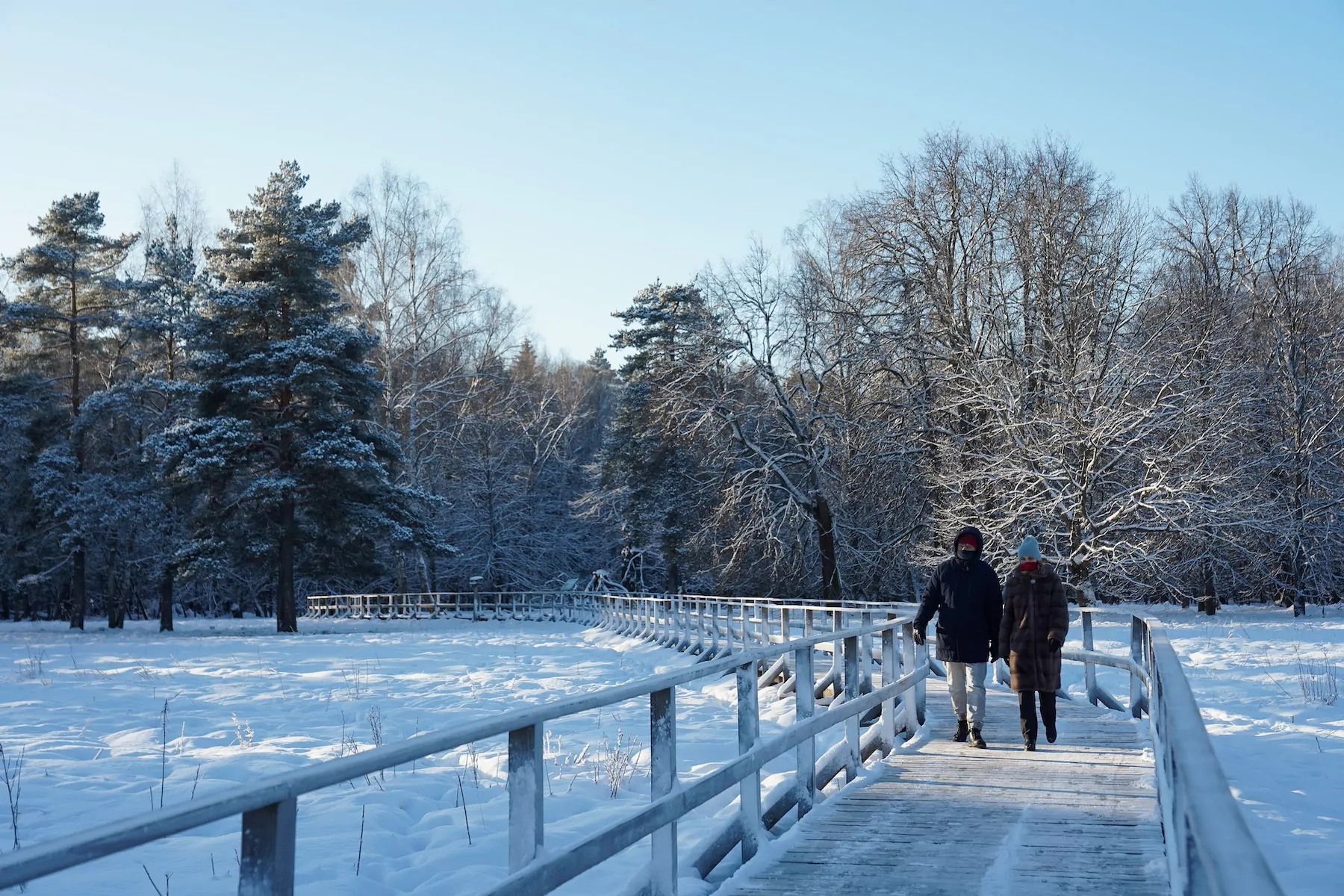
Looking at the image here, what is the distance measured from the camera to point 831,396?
36375mm

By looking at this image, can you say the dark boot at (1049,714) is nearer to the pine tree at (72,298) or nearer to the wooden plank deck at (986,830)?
the wooden plank deck at (986,830)

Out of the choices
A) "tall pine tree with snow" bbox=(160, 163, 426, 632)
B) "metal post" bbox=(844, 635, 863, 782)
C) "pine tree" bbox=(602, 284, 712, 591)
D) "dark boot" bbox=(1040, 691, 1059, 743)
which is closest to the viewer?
"metal post" bbox=(844, 635, 863, 782)

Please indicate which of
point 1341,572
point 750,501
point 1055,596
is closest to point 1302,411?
point 1341,572

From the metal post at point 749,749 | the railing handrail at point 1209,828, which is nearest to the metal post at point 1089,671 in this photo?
the metal post at point 749,749

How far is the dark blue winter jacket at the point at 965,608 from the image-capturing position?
31.6 ft

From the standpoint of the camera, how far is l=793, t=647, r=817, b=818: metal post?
24.3 feet

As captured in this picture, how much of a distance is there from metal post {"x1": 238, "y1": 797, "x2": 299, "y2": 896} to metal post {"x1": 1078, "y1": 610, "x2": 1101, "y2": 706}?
1144cm

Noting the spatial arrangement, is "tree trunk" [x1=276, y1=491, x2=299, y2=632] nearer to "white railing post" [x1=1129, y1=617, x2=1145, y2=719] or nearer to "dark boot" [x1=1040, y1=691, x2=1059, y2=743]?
"white railing post" [x1=1129, y1=617, x2=1145, y2=719]

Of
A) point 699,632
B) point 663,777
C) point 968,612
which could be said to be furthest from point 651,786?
point 699,632

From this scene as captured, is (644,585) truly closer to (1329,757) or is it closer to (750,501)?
(750,501)

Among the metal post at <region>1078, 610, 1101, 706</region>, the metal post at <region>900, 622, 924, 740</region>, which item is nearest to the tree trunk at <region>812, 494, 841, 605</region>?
the metal post at <region>1078, 610, 1101, 706</region>

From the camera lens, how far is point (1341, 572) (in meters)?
33.3

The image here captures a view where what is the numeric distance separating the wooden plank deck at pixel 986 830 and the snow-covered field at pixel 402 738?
933mm

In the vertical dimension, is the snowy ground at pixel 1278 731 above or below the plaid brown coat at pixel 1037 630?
below
